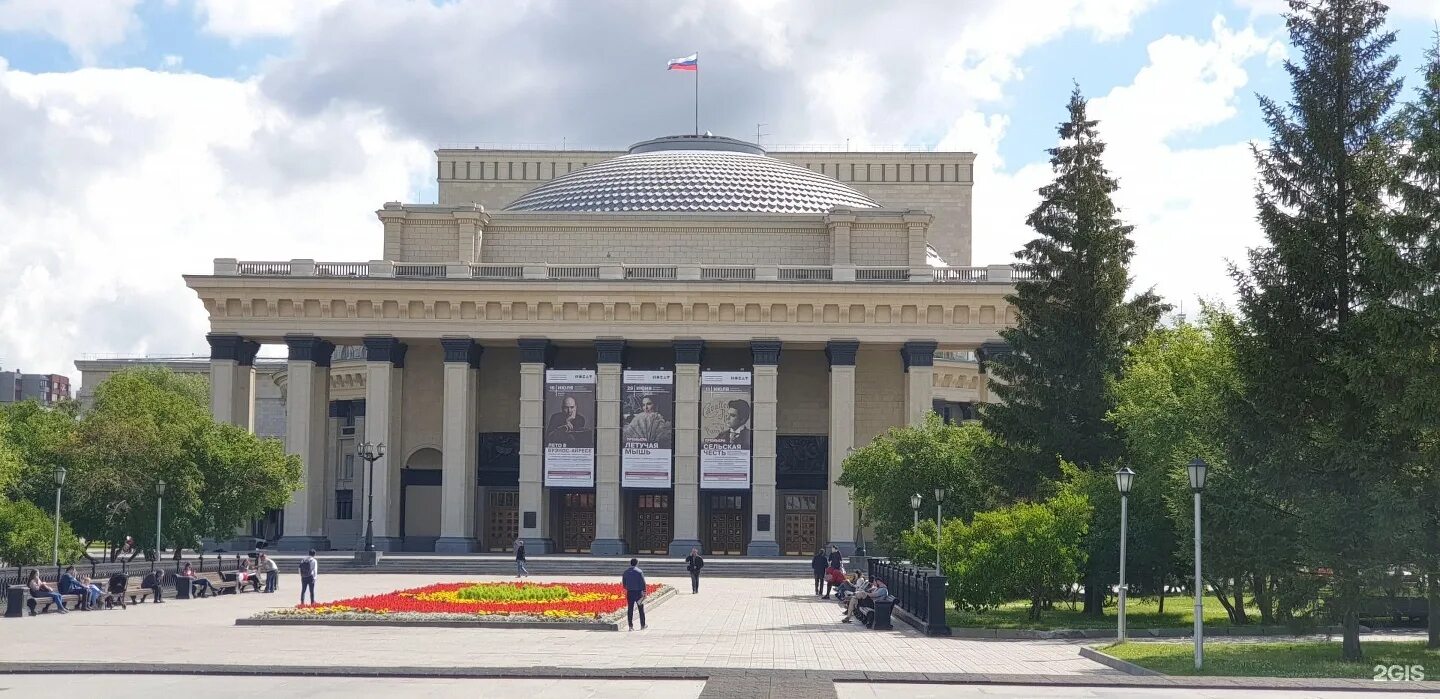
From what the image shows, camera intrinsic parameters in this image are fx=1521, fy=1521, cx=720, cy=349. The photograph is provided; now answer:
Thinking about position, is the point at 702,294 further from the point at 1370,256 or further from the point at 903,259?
the point at 1370,256

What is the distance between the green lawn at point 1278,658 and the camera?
2017 centimetres

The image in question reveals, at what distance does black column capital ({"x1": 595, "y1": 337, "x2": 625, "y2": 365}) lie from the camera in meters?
60.5

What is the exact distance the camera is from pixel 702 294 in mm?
60531

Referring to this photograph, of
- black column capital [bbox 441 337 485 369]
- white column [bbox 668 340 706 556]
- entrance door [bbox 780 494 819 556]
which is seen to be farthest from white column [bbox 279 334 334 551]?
entrance door [bbox 780 494 819 556]

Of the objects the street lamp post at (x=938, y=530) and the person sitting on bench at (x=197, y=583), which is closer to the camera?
the street lamp post at (x=938, y=530)

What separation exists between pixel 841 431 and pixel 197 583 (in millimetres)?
28460

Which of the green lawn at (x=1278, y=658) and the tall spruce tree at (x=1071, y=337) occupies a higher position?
A: the tall spruce tree at (x=1071, y=337)

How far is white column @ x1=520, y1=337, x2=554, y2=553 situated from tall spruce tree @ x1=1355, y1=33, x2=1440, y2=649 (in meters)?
41.5

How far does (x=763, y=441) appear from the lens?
60031 mm

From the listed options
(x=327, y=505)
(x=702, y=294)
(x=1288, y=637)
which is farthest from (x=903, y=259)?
(x=1288, y=637)

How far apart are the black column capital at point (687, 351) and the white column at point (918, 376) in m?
8.32

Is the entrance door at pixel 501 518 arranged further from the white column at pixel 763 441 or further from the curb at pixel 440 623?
the curb at pixel 440 623

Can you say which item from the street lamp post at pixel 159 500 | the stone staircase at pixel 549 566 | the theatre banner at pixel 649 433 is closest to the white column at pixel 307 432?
the stone staircase at pixel 549 566

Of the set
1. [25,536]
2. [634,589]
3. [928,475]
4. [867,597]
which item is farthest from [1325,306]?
[25,536]
